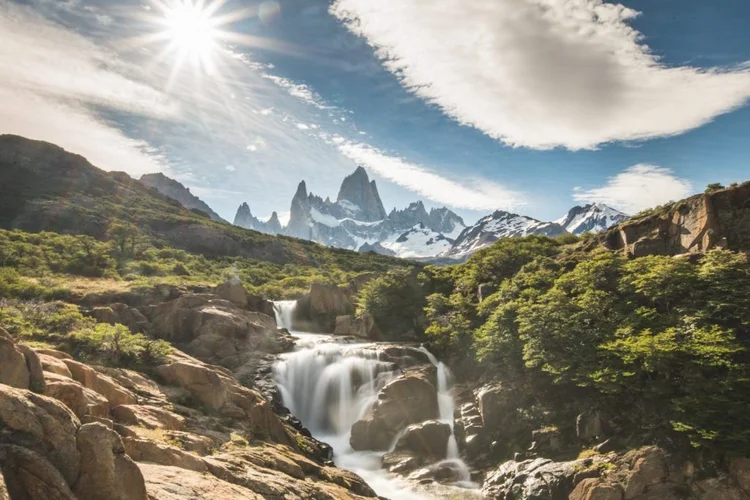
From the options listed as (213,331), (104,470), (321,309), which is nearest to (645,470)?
(104,470)

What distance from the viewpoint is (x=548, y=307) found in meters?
29.3

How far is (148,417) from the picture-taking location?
17.9 meters

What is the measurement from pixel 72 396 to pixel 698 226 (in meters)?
39.5

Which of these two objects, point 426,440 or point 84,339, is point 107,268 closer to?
point 84,339

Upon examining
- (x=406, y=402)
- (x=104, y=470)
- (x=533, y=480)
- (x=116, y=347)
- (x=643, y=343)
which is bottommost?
(x=533, y=480)

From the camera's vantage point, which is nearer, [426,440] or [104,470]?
[104,470]

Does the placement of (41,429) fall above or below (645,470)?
above

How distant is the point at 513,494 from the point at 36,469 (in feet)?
81.2

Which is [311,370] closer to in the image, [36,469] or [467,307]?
[467,307]

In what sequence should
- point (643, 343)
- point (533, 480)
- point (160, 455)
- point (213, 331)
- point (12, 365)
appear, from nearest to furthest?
point (12, 365), point (160, 455), point (643, 343), point (533, 480), point (213, 331)

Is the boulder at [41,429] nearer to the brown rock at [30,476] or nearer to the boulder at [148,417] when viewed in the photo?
the brown rock at [30,476]

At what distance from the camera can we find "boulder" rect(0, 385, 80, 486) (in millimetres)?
8586

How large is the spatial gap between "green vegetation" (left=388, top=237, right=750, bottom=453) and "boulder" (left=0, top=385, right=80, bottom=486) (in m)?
25.1

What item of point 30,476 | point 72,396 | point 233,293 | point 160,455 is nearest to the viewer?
point 30,476
